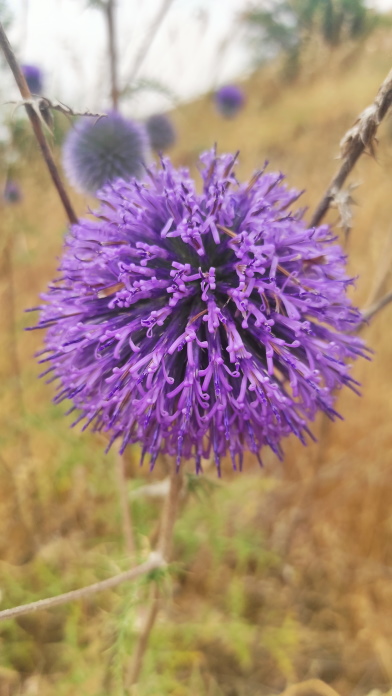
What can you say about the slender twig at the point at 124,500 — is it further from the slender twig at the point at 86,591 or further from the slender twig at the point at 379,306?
the slender twig at the point at 379,306

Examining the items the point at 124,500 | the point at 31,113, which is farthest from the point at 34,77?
the point at 124,500

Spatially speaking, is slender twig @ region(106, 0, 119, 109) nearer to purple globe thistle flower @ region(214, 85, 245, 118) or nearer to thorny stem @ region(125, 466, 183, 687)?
thorny stem @ region(125, 466, 183, 687)

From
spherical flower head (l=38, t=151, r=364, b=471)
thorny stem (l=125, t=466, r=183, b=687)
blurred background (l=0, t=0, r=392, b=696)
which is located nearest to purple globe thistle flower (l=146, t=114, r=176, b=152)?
blurred background (l=0, t=0, r=392, b=696)

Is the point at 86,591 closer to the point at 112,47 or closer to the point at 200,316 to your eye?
the point at 200,316

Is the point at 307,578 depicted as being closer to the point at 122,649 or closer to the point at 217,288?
the point at 122,649

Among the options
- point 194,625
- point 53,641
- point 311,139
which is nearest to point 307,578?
point 194,625

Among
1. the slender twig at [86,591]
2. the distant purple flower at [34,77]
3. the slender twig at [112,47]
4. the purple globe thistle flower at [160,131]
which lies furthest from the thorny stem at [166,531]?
the purple globe thistle flower at [160,131]
